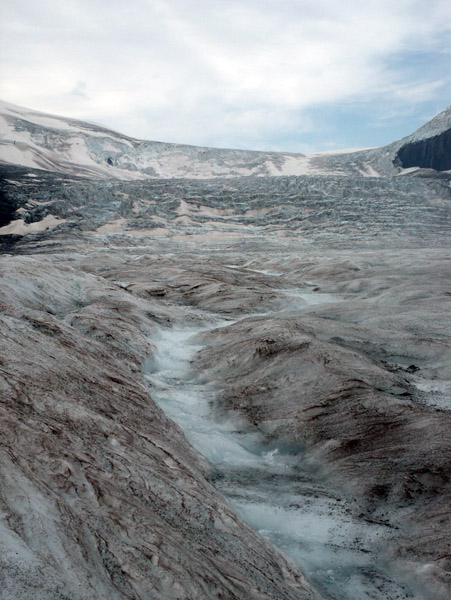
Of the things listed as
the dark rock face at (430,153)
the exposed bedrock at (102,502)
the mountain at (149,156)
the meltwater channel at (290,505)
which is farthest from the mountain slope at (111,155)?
the exposed bedrock at (102,502)

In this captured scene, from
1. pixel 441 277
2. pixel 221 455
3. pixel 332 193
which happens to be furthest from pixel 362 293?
pixel 332 193

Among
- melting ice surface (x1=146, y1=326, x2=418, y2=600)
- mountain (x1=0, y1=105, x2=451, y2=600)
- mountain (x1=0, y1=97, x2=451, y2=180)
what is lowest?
melting ice surface (x1=146, y1=326, x2=418, y2=600)

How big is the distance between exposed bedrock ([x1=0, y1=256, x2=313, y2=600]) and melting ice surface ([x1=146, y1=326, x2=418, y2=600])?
74 cm

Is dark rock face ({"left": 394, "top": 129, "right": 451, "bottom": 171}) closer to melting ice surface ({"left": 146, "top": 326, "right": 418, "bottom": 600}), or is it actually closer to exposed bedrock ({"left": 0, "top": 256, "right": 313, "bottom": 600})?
melting ice surface ({"left": 146, "top": 326, "right": 418, "bottom": 600})

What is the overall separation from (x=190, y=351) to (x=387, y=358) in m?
→ 5.60

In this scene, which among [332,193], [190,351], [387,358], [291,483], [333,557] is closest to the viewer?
[333,557]

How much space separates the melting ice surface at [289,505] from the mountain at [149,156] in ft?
297

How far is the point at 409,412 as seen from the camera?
8.76m

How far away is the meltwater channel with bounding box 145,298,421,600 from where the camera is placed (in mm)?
5797

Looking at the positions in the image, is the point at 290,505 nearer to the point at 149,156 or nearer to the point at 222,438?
the point at 222,438

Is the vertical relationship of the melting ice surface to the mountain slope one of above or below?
below

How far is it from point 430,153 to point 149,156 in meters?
70.3

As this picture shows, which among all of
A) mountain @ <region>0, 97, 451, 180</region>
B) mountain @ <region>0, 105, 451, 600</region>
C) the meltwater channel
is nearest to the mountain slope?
mountain @ <region>0, 97, 451, 180</region>

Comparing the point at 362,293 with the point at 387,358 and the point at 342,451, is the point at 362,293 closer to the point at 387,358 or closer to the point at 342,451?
the point at 387,358
